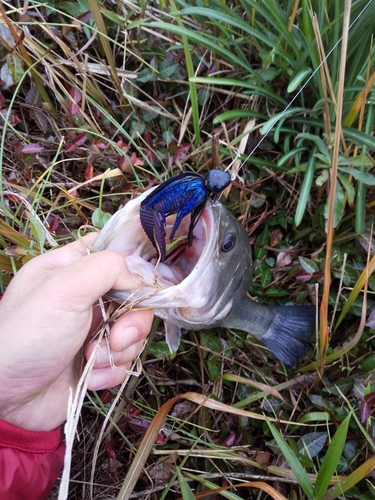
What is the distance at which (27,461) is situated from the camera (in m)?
1.90

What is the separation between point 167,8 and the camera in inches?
109

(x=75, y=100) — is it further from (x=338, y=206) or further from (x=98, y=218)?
(x=338, y=206)

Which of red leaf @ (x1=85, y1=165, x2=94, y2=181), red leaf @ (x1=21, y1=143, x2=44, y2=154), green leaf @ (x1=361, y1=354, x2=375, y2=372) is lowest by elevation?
green leaf @ (x1=361, y1=354, x2=375, y2=372)

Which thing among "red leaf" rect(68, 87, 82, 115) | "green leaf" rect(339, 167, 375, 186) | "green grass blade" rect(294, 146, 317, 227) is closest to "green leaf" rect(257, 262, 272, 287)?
"green grass blade" rect(294, 146, 317, 227)

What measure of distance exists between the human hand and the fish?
0.30ft

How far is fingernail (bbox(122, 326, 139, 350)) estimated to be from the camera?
5.56 feet

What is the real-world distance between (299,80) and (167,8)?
111 cm

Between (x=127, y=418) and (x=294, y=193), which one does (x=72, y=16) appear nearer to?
(x=294, y=193)

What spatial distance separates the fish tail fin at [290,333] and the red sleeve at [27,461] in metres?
1.22

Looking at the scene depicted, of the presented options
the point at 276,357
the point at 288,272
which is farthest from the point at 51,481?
the point at 288,272

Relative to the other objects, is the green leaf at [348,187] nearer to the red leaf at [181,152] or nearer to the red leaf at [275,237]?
the red leaf at [275,237]

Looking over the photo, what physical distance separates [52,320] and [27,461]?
0.77 meters

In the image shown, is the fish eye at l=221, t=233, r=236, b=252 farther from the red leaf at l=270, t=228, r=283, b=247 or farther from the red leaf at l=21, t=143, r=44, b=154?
the red leaf at l=21, t=143, r=44, b=154

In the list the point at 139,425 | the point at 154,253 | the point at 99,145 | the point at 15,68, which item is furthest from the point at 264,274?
the point at 15,68
